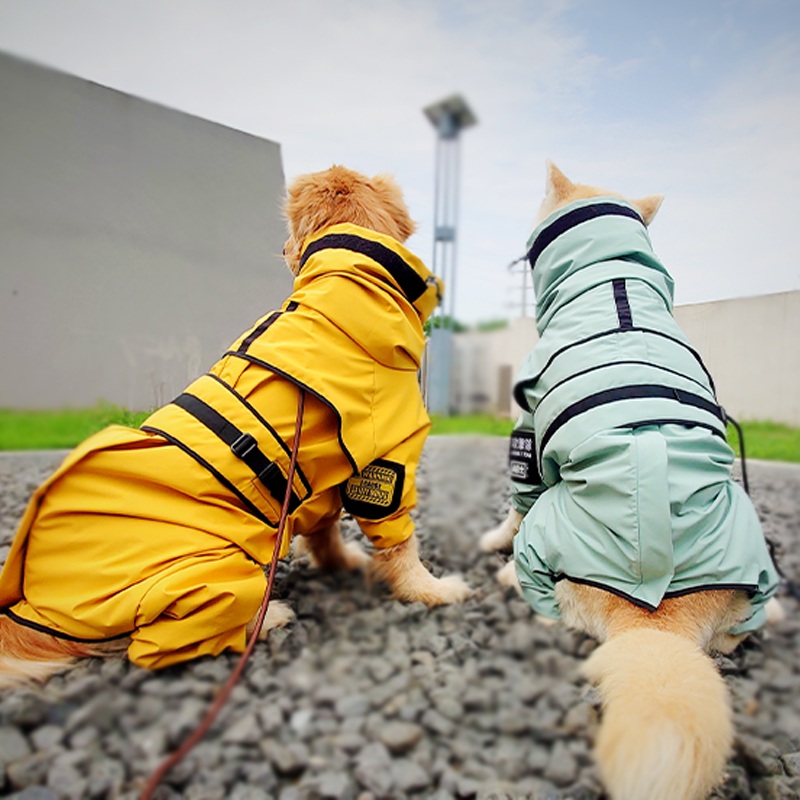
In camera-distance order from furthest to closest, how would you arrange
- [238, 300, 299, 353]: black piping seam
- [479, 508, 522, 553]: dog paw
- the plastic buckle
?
[479, 508, 522, 553]: dog paw
[238, 300, 299, 353]: black piping seam
the plastic buckle

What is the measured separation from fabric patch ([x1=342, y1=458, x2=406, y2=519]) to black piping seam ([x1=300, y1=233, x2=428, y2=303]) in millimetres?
409

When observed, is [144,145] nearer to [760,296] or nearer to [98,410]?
[98,410]

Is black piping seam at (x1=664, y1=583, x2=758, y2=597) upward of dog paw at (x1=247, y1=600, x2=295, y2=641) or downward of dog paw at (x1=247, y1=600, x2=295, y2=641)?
upward

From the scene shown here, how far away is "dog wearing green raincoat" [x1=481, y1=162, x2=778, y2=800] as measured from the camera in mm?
555

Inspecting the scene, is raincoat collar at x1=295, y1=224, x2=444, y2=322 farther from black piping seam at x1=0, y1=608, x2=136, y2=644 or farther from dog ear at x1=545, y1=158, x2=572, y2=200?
black piping seam at x1=0, y1=608, x2=136, y2=644

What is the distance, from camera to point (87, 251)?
925 mm

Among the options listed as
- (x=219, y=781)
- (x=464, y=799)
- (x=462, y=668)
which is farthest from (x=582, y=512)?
(x=219, y=781)

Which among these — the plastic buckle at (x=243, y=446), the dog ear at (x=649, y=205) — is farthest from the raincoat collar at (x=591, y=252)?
the plastic buckle at (x=243, y=446)

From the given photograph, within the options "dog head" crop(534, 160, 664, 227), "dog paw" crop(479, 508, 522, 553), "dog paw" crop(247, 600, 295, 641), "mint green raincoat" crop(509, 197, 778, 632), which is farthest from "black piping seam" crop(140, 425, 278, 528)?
"dog head" crop(534, 160, 664, 227)

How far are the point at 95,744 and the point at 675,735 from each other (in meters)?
0.60

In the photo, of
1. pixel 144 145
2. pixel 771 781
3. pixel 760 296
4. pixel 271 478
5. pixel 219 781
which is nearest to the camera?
pixel 219 781

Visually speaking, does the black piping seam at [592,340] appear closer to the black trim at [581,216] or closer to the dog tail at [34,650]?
the black trim at [581,216]

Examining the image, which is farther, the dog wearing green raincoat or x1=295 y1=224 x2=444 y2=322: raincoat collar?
x1=295 y1=224 x2=444 y2=322: raincoat collar

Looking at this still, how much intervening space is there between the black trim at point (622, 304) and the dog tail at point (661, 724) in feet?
1.99
